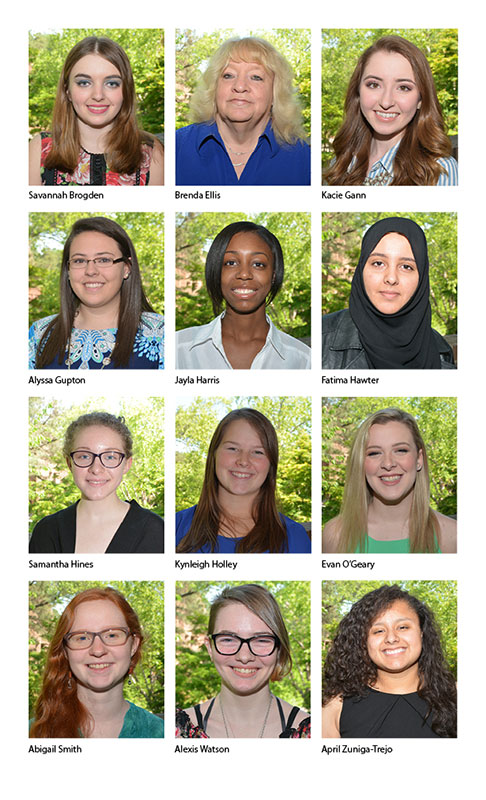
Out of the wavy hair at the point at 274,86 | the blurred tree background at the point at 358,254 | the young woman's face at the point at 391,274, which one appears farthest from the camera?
the blurred tree background at the point at 358,254

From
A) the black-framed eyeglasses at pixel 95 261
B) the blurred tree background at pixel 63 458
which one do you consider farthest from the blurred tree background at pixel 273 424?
the black-framed eyeglasses at pixel 95 261

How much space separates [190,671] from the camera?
5777mm

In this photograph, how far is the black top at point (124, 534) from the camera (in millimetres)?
5699

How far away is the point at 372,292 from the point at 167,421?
1.54 metres

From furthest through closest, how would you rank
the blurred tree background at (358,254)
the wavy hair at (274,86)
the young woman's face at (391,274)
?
the blurred tree background at (358,254)
the wavy hair at (274,86)
the young woman's face at (391,274)

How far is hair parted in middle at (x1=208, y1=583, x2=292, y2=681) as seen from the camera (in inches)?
223

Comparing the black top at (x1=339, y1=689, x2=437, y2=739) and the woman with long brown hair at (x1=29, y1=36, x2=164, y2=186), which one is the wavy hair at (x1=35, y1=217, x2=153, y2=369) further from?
the black top at (x1=339, y1=689, x2=437, y2=739)

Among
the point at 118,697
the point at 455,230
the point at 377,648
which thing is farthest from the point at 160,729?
the point at 455,230

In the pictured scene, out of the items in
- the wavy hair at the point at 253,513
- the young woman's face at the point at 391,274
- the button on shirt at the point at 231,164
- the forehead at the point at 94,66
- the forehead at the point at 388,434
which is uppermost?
the forehead at the point at 94,66

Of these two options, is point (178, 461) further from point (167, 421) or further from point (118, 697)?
point (118, 697)

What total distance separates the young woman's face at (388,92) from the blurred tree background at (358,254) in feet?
1.88

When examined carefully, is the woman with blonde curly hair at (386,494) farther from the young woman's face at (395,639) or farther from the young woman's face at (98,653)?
the young woman's face at (98,653)

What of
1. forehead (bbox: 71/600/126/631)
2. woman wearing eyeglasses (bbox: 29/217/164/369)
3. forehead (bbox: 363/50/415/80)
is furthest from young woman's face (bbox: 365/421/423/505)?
forehead (bbox: 363/50/415/80)

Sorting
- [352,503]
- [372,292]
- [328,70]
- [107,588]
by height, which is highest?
[328,70]
